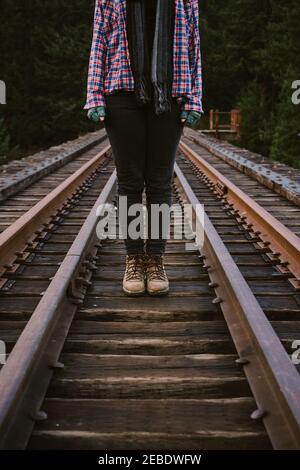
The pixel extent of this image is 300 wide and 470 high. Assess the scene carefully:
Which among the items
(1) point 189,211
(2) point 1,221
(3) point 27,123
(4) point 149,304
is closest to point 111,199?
(1) point 189,211

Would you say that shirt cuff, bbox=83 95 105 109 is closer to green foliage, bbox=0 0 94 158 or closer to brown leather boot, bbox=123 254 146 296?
brown leather boot, bbox=123 254 146 296

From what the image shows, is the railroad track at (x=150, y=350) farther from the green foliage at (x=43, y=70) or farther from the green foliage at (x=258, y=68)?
the green foliage at (x=43, y=70)

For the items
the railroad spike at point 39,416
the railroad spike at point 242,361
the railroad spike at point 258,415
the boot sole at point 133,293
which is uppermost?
the boot sole at point 133,293

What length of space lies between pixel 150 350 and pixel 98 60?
1647 millimetres

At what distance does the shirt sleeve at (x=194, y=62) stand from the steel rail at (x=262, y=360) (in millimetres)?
1004

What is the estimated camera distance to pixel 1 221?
5.43m

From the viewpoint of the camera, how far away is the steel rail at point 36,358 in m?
2.02

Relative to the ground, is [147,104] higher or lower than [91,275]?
higher

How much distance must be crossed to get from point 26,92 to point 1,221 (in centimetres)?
4001

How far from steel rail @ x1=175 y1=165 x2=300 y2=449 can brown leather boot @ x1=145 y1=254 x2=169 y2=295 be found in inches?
12.7

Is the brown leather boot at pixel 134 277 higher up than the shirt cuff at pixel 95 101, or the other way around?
the shirt cuff at pixel 95 101

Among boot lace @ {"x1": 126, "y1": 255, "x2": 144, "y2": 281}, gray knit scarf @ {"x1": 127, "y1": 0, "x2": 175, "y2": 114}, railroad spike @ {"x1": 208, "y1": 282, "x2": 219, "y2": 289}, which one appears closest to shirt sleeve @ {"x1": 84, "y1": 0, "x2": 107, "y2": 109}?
gray knit scarf @ {"x1": 127, "y1": 0, "x2": 175, "y2": 114}

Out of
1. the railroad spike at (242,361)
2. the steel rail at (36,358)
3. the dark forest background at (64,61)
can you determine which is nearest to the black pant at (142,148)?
the steel rail at (36,358)
